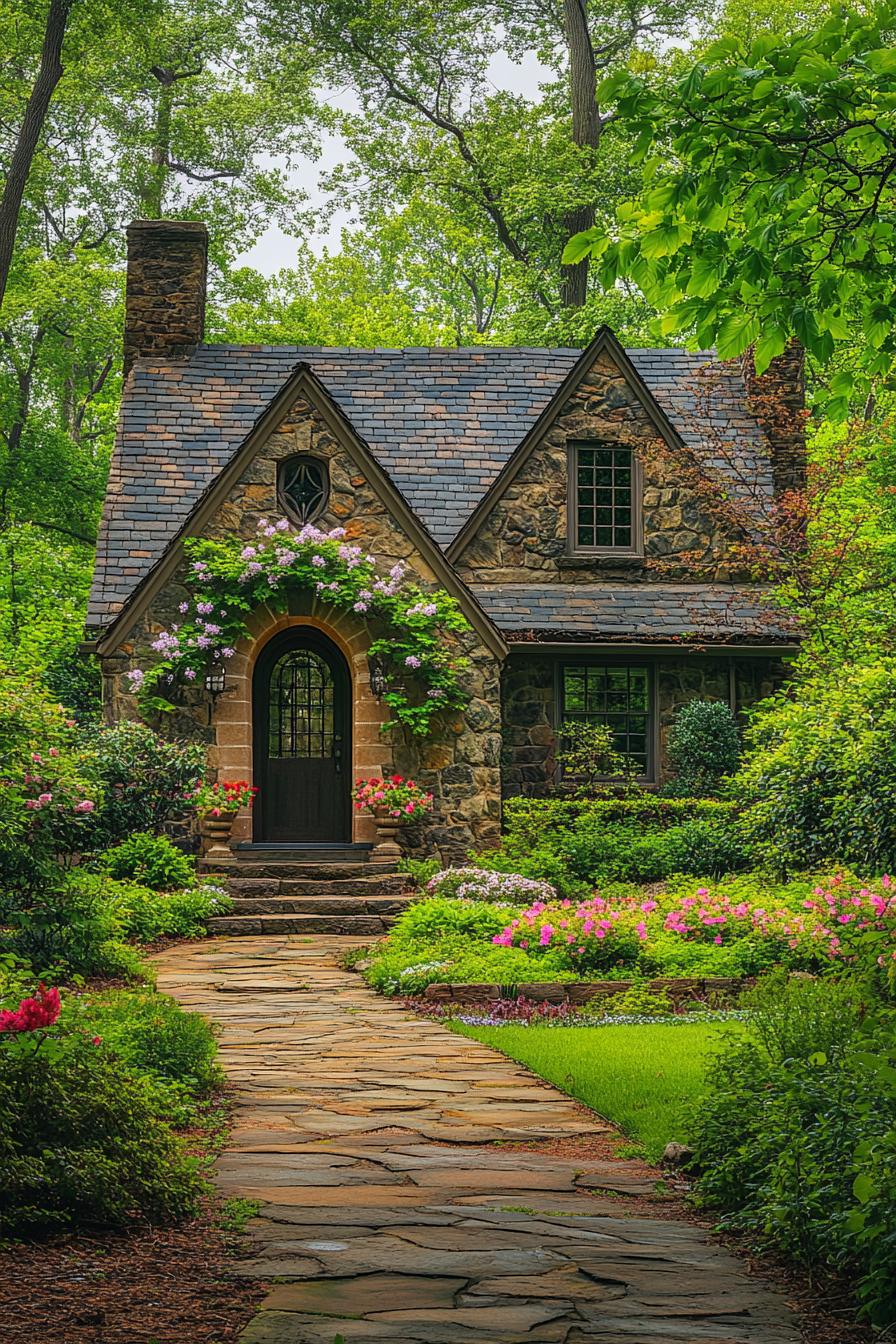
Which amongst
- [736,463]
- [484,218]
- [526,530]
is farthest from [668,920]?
[484,218]

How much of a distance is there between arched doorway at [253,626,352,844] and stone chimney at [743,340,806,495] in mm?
7239

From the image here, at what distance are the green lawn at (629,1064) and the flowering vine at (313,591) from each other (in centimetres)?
857

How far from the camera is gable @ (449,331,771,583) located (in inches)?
798

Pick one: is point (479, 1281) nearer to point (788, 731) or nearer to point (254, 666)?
point (788, 731)

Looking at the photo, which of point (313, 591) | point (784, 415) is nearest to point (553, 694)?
point (313, 591)

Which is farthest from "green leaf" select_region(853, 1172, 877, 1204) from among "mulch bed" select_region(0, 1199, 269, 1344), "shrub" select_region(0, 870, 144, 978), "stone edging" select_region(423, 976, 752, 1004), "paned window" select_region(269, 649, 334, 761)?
"paned window" select_region(269, 649, 334, 761)

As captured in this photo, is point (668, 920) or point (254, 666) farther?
point (254, 666)

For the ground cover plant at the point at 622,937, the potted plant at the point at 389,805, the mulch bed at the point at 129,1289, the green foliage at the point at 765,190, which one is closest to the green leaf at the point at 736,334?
the green foliage at the point at 765,190

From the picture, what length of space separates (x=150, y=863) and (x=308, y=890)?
1.72 m

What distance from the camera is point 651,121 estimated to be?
5.89 metres

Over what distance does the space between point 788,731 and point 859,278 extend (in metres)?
A: 9.35

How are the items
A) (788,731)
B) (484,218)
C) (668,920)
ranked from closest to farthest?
(668,920) → (788,731) → (484,218)

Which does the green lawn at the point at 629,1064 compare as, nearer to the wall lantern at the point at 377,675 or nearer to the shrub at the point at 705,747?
the wall lantern at the point at 377,675

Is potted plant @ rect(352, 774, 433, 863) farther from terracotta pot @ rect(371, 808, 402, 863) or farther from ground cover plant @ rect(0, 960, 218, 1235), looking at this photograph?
ground cover plant @ rect(0, 960, 218, 1235)
